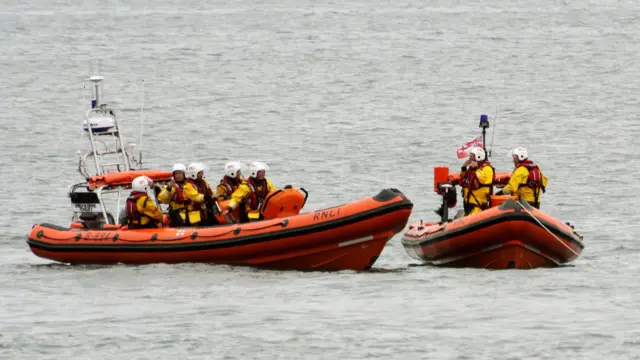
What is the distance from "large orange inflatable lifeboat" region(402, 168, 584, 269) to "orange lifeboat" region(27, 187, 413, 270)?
0.76m

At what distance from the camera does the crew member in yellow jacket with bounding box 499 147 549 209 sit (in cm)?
1695

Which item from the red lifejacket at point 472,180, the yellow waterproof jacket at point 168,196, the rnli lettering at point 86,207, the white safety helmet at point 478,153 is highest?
the white safety helmet at point 478,153

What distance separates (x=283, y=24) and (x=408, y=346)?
171ft

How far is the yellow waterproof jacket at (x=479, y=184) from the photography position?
55.7 feet

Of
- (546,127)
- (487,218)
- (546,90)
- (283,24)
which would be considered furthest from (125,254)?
(283,24)

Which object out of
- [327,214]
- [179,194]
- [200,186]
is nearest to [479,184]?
[327,214]

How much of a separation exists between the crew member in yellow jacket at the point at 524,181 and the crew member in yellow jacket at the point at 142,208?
4.04 meters

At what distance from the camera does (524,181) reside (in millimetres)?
16984

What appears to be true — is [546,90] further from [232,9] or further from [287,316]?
[232,9]

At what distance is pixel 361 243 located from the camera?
16281 millimetres

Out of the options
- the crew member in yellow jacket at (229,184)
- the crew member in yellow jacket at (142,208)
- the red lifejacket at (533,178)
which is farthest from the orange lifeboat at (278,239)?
the red lifejacket at (533,178)

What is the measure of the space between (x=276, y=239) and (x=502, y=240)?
2484mm

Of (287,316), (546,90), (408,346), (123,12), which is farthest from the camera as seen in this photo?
(123,12)

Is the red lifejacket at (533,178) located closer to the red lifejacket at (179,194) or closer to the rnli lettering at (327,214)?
the rnli lettering at (327,214)
